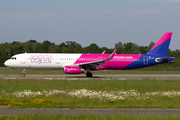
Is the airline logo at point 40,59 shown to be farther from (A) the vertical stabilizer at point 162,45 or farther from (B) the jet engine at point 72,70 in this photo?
(A) the vertical stabilizer at point 162,45

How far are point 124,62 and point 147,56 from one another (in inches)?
178

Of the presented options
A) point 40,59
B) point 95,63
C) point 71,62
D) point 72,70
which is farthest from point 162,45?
point 40,59

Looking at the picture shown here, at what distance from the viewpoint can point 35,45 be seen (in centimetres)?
11769

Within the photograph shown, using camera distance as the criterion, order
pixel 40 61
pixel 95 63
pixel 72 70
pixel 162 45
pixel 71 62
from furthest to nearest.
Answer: pixel 162 45
pixel 71 62
pixel 40 61
pixel 95 63
pixel 72 70

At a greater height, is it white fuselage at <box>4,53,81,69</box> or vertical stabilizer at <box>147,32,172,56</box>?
vertical stabilizer at <box>147,32,172,56</box>

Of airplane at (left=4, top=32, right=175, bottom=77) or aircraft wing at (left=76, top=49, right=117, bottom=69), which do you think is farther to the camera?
airplane at (left=4, top=32, right=175, bottom=77)

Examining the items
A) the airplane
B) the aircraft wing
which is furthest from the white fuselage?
the aircraft wing

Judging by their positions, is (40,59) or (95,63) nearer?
(95,63)

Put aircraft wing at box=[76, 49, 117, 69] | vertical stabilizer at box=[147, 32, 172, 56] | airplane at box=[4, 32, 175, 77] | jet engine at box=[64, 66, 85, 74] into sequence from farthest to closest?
vertical stabilizer at box=[147, 32, 172, 56]
airplane at box=[4, 32, 175, 77]
aircraft wing at box=[76, 49, 117, 69]
jet engine at box=[64, 66, 85, 74]

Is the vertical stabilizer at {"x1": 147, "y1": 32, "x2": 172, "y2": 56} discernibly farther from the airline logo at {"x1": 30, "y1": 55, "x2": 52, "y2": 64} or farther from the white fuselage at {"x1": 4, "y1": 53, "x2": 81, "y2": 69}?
Answer: the airline logo at {"x1": 30, "y1": 55, "x2": 52, "y2": 64}

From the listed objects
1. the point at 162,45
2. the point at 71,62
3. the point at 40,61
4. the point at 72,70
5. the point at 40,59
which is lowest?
the point at 72,70

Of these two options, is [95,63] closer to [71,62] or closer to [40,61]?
[71,62]

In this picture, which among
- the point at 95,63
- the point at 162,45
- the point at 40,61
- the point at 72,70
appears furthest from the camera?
the point at 162,45

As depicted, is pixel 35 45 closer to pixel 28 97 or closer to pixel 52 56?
pixel 52 56
